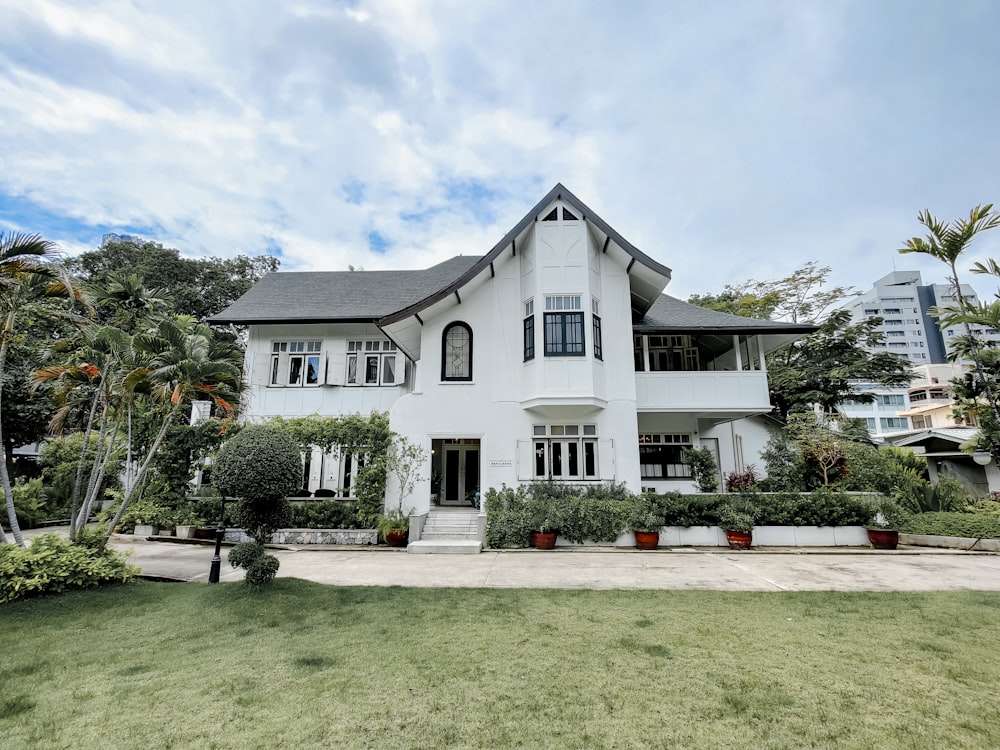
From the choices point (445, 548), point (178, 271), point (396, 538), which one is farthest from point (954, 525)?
point (178, 271)

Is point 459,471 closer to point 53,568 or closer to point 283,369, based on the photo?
point 283,369

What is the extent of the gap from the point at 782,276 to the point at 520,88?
22612 mm

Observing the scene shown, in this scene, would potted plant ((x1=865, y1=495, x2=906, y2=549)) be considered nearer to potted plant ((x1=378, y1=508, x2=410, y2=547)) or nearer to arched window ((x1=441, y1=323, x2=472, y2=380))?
arched window ((x1=441, y1=323, x2=472, y2=380))

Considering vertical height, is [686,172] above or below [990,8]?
below

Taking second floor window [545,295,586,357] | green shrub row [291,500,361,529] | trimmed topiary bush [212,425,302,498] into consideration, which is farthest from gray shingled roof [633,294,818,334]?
trimmed topiary bush [212,425,302,498]

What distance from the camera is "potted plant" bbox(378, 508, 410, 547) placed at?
12531 mm

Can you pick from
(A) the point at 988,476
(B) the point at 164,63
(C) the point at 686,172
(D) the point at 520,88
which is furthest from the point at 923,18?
(B) the point at 164,63

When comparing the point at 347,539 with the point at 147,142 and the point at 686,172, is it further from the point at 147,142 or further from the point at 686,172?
the point at 686,172

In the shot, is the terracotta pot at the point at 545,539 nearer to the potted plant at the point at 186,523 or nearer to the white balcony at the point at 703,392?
the white balcony at the point at 703,392

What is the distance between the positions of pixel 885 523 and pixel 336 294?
20056mm

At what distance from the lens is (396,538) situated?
12.5m

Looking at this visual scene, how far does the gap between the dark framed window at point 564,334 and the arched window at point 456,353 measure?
105 inches

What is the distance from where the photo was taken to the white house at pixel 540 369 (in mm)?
13438

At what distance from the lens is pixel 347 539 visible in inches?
509
